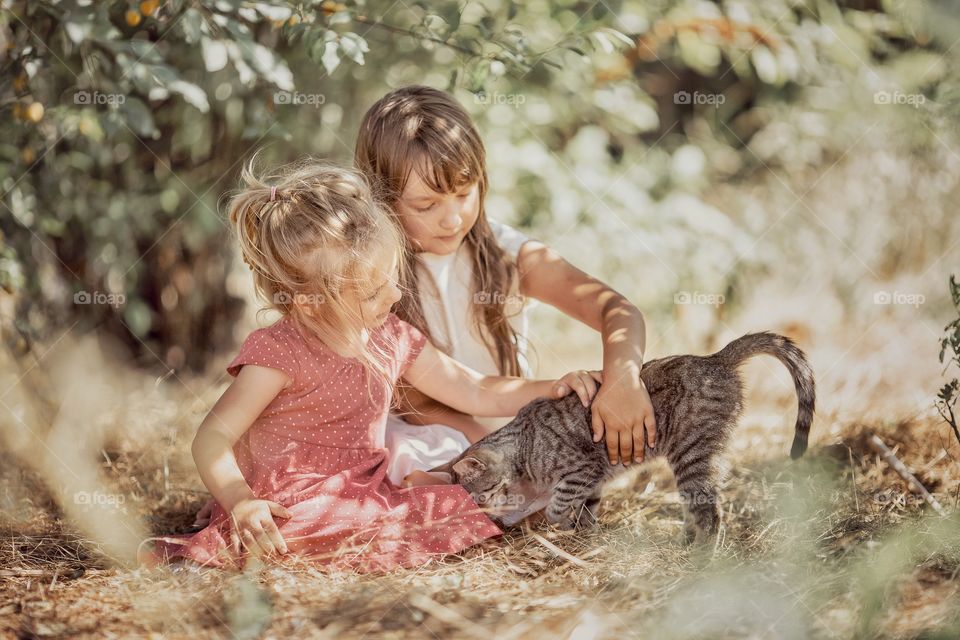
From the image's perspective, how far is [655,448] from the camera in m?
3.27

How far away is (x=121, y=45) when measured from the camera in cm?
358

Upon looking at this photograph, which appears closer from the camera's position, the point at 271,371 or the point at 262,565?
the point at 262,565

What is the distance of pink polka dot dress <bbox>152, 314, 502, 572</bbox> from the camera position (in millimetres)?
2775

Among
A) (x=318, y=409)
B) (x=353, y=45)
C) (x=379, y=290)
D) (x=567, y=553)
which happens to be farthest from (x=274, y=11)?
(x=567, y=553)

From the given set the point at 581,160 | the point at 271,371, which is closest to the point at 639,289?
the point at 581,160

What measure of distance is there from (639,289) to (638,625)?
10.00ft

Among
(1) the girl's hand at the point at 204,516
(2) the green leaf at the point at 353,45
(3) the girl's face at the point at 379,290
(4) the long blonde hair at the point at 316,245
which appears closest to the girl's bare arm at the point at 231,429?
(4) the long blonde hair at the point at 316,245

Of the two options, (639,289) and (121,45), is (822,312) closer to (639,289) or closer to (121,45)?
(639,289)

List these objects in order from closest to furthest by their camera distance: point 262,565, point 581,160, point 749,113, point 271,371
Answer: point 262,565 < point 271,371 < point 581,160 < point 749,113

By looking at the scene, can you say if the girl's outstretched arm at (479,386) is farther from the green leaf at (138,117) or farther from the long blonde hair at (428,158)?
the green leaf at (138,117)

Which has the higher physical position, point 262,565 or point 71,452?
point 262,565

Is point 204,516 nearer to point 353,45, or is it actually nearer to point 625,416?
point 625,416

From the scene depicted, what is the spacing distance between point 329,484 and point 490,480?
65 centimetres

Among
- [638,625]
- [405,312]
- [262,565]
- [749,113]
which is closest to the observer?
[638,625]
